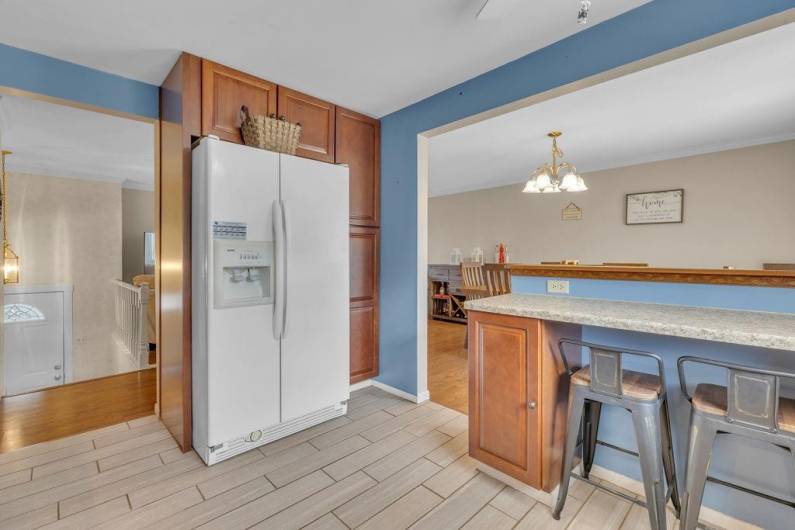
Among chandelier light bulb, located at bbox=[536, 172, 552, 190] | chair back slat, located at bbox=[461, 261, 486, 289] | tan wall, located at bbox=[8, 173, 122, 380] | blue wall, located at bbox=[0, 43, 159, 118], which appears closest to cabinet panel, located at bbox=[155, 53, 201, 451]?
blue wall, located at bbox=[0, 43, 159, 118]

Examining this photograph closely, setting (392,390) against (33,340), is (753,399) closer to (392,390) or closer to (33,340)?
(392,390)

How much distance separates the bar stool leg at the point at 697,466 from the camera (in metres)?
1.34

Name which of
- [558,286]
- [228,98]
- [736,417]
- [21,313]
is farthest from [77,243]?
[736,417]

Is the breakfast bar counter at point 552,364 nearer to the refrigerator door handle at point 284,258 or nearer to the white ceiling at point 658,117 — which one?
the refrigerator door handle at point 284,258

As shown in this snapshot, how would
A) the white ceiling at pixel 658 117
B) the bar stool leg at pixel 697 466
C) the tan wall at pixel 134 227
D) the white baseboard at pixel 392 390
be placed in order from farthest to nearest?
the tan wall at pixel 134 227 → the white baseboard at pixel 392 390 → the white ceiling at pixel 658 117 → the bar stool leg at pixel 697 466

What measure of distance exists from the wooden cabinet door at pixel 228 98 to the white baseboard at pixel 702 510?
9.82ft

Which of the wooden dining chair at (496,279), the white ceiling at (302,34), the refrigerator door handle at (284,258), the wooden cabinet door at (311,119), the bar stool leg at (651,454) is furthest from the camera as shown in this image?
the wooden dining chair at (496,279)

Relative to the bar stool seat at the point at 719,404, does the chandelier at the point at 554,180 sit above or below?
above

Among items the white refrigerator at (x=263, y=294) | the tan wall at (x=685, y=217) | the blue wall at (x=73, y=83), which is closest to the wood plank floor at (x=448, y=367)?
the white refrigerator at (x=263, y=294)

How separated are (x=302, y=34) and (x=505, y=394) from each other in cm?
226

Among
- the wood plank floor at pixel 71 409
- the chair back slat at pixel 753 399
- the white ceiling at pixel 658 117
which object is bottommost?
the wood plank floor at pixel 71 409

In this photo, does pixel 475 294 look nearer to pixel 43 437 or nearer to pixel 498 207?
pixel 498 207

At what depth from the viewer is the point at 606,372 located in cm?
155

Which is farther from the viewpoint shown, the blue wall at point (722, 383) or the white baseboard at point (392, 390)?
the white baseboard at point (392, 390)
